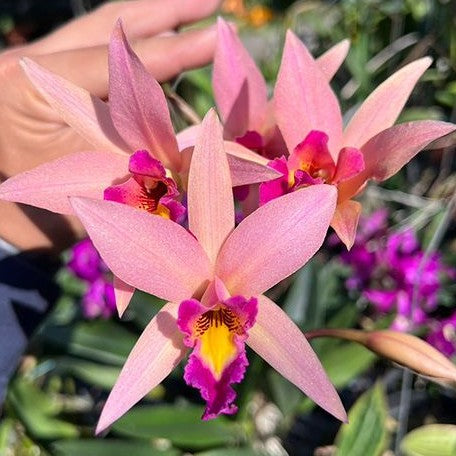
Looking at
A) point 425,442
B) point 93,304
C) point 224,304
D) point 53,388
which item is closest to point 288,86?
point 224,304

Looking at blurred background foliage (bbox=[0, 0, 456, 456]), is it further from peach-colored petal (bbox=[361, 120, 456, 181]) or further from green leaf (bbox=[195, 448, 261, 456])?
peach-colored petal (bbox=[361, 120, 456, 181])

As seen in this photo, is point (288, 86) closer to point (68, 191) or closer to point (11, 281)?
point (68, 191)

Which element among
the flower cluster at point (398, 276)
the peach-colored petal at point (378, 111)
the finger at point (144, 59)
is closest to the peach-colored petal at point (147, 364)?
the peach-colored petal at point (378, 111)

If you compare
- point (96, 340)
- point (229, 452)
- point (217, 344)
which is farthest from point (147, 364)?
point (96, 340)

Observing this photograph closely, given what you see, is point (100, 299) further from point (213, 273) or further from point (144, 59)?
point (213, 273)

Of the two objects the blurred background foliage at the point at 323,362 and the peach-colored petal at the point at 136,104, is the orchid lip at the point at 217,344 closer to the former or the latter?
the peach-colored petal at the point at 136,104
